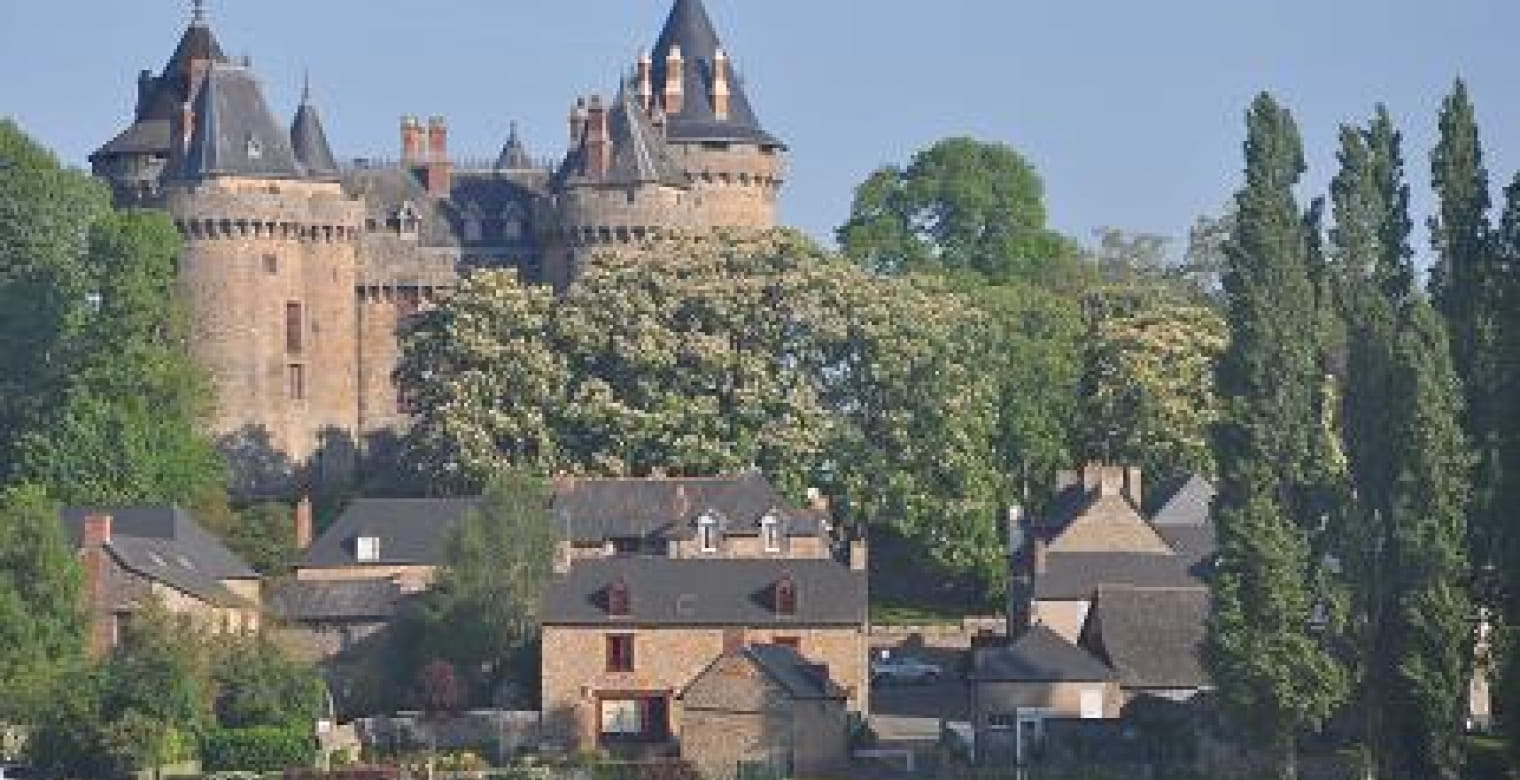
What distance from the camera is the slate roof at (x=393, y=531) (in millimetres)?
113875

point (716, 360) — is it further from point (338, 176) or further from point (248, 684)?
point (248, 684)

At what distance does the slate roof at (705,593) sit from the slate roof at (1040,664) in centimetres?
323

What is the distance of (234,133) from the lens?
129 metres

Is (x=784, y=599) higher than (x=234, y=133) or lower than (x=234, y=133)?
lower

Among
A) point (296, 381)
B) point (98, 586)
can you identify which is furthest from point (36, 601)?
point (296, 381)

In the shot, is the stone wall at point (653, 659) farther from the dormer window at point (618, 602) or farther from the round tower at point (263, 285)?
the round tower at point (263, 285)

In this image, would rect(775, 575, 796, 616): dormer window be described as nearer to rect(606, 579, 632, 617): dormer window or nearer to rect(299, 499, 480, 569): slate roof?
rect(606, 579, 632, 617): dormer window

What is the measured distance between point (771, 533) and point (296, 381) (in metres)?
19.7

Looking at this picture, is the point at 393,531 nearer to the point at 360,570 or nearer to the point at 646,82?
the point at 360,570

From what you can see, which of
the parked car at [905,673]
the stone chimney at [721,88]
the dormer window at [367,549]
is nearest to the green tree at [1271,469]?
the parked car at [905,673]

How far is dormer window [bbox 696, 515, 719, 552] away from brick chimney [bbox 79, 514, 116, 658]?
14.4 m

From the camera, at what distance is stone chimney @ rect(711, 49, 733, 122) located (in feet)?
449

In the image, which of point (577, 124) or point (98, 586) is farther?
point (577, 124)

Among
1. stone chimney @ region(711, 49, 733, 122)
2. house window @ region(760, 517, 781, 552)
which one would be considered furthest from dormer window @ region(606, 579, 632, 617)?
stone chimney @ region(711, 49, 733, 122)
